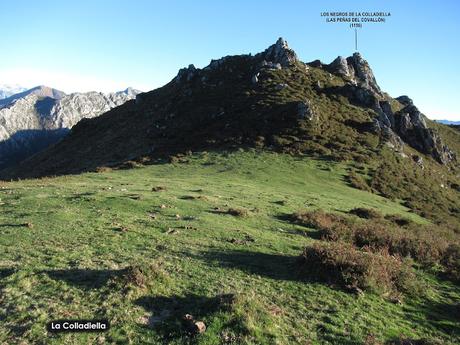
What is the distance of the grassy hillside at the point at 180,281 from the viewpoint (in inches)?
499

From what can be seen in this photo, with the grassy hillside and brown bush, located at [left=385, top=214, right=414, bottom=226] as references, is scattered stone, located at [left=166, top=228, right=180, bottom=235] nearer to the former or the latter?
the grassy hillside

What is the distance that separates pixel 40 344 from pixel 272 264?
11.3 metres

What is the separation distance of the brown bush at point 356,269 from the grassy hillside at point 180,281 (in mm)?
279

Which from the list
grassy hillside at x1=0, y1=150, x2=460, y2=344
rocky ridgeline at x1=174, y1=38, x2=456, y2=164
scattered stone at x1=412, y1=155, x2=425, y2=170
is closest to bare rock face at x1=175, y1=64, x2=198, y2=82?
rocky ridgeline at x1=174, y1=38, x2=456, y2=164

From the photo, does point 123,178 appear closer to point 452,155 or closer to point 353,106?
point 353,106

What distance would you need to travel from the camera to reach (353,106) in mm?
91438

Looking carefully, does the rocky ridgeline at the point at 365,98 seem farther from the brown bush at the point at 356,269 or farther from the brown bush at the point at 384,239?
the brown bush at the point at 356,269

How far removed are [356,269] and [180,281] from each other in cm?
801

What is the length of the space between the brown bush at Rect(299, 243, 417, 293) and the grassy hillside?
0.28 meters

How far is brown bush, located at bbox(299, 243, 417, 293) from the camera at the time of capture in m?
17.2

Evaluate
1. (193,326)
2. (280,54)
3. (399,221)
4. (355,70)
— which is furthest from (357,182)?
(355,70)

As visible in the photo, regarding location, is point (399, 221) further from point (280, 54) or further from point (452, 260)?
point (280, 54)

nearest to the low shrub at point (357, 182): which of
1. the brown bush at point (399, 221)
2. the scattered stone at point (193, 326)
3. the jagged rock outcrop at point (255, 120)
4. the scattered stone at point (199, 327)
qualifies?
the jagged rock outcrop at point (255, 120)

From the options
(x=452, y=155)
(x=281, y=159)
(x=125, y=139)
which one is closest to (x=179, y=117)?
(x=125, y=139)
